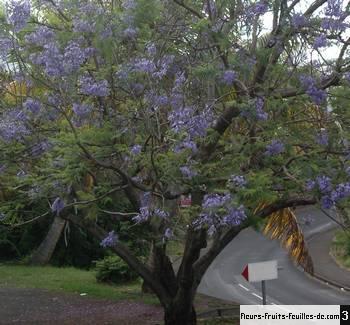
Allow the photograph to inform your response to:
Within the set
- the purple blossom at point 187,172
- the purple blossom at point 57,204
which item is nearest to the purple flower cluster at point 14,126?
the purple blossom at point 57,204

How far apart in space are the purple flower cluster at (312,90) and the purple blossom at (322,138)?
1.58 ft

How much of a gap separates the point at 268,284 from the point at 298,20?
49.0ft

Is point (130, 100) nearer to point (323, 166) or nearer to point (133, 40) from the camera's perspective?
point (133, 40)

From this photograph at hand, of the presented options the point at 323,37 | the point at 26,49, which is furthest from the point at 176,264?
the point at 323,37

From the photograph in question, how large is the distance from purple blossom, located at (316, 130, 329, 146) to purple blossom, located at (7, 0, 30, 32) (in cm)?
396

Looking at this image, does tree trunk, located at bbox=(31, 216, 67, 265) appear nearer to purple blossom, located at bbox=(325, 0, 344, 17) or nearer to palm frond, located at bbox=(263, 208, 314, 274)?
palm frond, located at bbox=(263, 208, 314, 274)

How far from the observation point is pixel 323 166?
7.26 m

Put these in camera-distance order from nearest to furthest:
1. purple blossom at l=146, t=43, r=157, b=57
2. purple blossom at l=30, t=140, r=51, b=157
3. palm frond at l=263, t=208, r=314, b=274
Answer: purple blossom at l=146, t=43, r=157, b=57 → purple blossom at l=30, t=140, r=51, b=157 → palm frond at l=263, t=208, r=314, b=274

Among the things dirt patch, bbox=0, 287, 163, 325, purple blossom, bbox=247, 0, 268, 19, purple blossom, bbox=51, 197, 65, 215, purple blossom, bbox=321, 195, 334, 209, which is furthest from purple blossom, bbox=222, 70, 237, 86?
dirt patch, bbox=0, 287, 163, 325

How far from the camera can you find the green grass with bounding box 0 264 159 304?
604 inches

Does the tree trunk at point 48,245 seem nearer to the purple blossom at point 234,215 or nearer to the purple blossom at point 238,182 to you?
the purple blossom at point 238,182

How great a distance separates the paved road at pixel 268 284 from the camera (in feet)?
60.1

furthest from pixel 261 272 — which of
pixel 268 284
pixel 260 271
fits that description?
pixel 268 284

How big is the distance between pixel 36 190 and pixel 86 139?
40.5 inches
